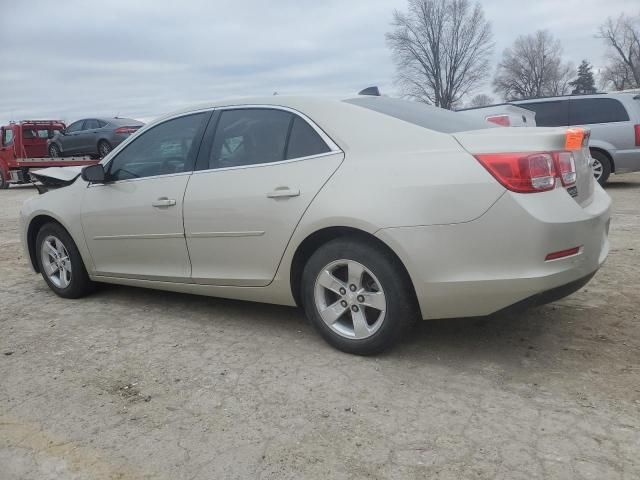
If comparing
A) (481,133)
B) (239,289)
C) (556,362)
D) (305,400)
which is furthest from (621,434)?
(239,289)

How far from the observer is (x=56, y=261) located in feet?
16.5

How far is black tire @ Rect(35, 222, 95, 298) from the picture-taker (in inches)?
191

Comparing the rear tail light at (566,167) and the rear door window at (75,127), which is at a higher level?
the rear door window at (75,127)

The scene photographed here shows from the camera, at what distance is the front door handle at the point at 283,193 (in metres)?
3.43

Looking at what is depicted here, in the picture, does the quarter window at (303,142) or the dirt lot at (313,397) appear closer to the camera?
the dirt lot at (313,397)

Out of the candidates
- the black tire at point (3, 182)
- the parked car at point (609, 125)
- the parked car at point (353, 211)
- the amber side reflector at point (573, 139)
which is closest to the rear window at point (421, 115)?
the parked car at point (353, 211)

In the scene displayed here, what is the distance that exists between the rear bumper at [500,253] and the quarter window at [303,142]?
0.73m

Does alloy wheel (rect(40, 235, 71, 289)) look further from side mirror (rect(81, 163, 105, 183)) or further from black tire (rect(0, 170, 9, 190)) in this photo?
black tire (rect(0, 170, 9, 190))

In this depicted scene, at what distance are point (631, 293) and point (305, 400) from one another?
106 inches

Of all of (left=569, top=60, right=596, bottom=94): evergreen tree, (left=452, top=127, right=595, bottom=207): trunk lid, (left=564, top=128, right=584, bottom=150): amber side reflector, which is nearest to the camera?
(left=452, top=127, right=595, bottom=207): trunk lid

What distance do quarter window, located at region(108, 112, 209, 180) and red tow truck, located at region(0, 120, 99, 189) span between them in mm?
16008

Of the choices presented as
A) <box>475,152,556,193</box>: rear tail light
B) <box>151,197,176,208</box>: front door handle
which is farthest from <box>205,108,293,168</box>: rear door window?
<box>475,152,556,193</box>: rear tail light

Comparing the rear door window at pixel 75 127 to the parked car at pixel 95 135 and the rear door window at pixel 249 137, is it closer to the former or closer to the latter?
the parked car at pixel 95 135

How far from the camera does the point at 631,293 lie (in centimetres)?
424
